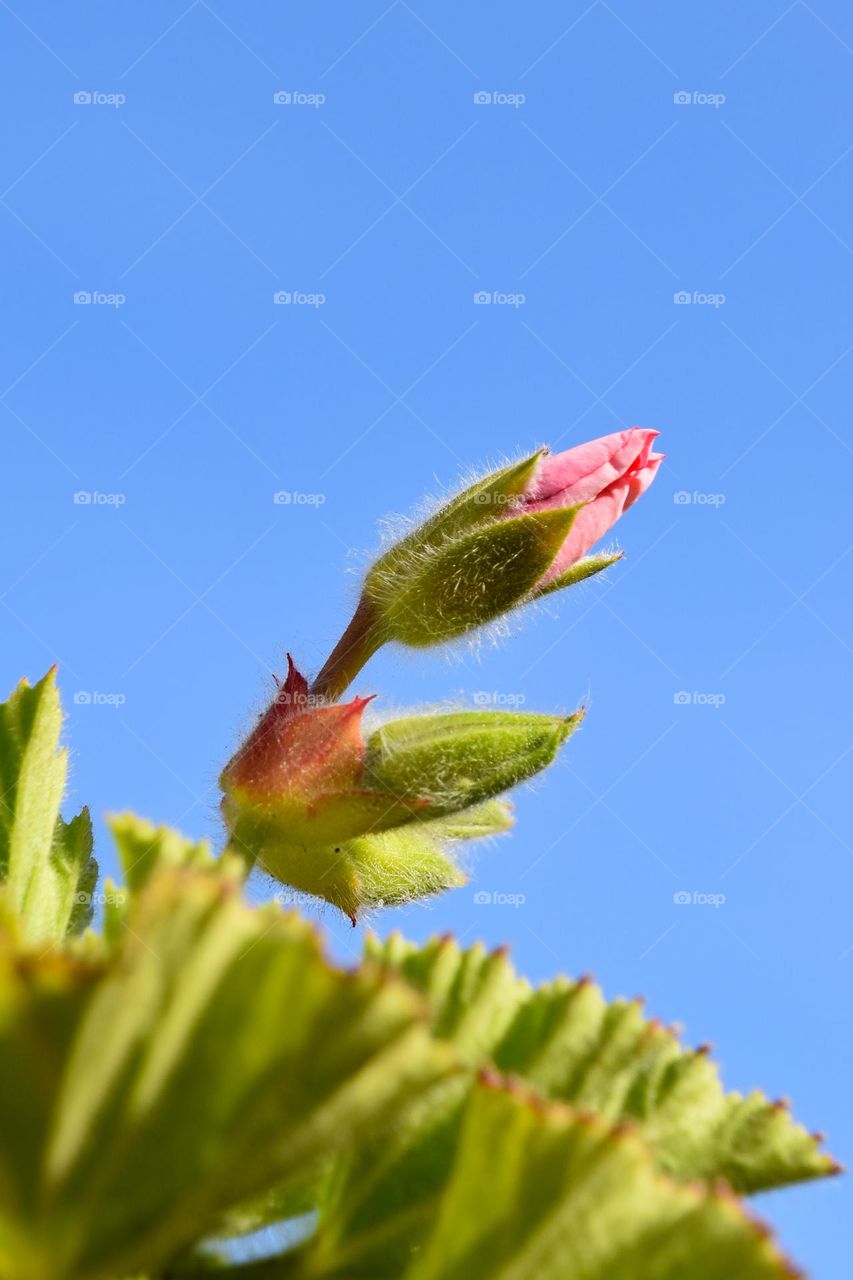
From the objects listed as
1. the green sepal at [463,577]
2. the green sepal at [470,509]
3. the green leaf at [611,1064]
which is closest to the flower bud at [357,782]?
the green sepal at [463,577]

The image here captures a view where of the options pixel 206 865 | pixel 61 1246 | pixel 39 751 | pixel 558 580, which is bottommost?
pixel 61 1246

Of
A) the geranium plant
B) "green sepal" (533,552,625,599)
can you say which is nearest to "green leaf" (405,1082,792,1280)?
the geranium plant

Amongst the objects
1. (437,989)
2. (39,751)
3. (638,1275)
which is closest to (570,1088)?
(437,989)

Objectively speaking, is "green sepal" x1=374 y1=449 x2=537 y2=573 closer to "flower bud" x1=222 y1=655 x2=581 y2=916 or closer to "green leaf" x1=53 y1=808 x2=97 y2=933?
"flower bud" x1=222 y1=655 x2=581 y2=916

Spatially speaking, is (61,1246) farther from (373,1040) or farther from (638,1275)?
(638,1275)

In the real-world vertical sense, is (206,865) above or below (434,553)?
below

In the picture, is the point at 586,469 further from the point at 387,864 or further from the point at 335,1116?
the point at 335,1116

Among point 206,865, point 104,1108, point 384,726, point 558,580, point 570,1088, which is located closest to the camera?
point 104,1108

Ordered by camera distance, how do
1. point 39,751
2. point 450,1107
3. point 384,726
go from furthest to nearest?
point 384,726, point 39,751, point 450,1107
